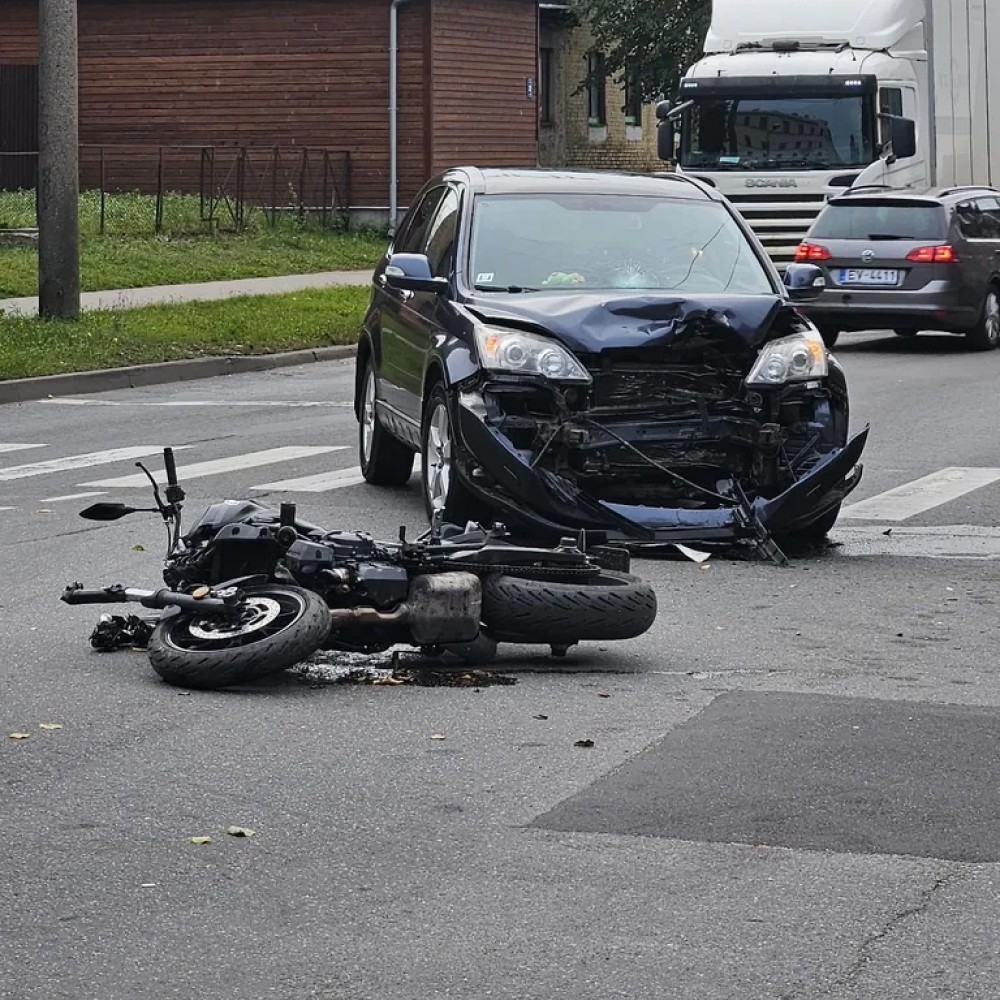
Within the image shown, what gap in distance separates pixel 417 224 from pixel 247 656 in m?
5.82

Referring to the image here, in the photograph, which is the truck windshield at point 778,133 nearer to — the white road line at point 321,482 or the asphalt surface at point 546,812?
the white road line at point 321,482

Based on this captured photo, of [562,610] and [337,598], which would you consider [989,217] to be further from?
[337,598]

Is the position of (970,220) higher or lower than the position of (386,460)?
higher

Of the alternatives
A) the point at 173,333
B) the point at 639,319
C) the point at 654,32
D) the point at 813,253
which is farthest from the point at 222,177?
the point at 639,319

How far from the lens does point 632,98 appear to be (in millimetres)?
52562

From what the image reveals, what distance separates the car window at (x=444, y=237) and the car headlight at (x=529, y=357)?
1.13 m

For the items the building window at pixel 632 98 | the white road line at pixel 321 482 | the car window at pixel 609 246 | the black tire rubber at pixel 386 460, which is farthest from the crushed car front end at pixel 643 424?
the building window at pixel 632 98

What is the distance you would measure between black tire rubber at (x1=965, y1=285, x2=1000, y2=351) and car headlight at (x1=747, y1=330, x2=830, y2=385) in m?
12.5

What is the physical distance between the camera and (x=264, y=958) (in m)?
4.68

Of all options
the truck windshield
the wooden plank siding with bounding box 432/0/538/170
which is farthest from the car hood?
the wooden plank siding with bounding box 432/0/538/170

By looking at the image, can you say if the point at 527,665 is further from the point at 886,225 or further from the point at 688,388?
the point at 886,225

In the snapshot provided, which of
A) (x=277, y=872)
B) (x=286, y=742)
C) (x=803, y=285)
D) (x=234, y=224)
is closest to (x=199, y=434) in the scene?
(x=803, y=285)

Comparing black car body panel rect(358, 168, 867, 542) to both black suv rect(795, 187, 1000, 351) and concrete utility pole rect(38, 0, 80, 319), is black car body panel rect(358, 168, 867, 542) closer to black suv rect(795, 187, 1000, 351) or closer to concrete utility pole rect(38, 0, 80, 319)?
concrete utility pole rect(38, 0, 80, 319)

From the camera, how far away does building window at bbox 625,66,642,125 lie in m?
50.8
